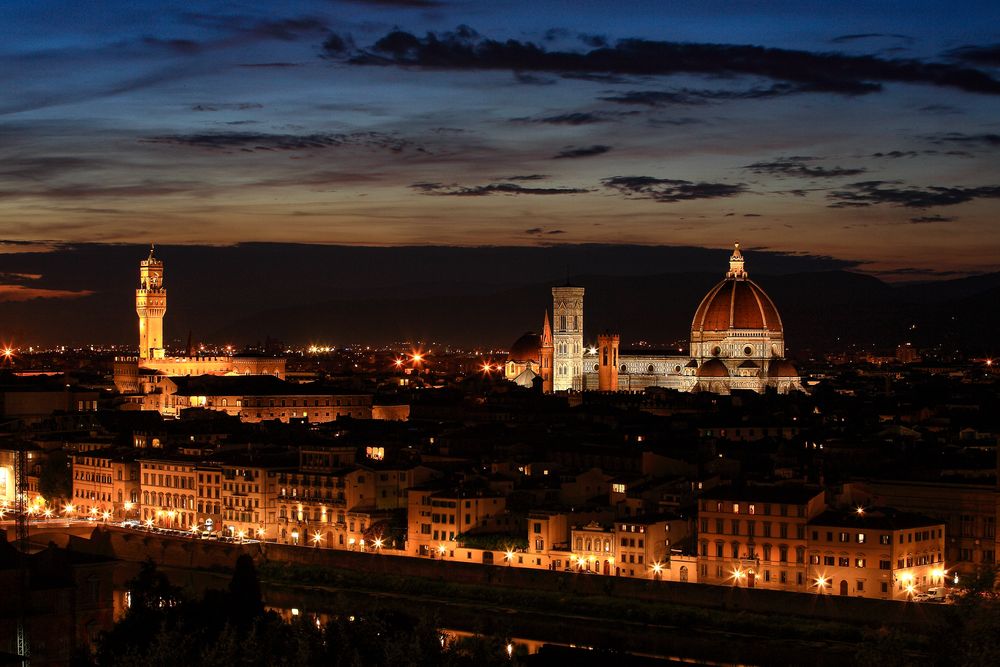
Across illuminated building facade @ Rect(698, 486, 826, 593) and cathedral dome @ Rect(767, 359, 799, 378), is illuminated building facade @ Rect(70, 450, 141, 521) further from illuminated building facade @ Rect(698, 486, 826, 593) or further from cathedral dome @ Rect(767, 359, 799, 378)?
cathedral dome @ Rect(767, 359, 799, 378)

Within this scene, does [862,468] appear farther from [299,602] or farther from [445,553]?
[299,602]

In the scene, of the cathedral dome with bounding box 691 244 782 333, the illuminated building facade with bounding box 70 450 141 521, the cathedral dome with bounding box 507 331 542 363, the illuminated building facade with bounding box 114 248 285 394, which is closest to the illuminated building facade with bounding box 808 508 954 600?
the illuminated building facade with bounding box 70 450 141 521

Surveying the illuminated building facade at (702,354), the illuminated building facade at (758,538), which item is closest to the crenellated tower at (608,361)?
the illuminated building facade at (702,354)

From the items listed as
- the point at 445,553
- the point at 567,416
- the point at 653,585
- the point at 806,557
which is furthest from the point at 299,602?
the point at 567,416

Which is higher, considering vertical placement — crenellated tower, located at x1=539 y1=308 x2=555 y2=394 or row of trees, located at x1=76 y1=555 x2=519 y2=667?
crenellated tower, located at x1=539 y1=308 x2=555 y2=394

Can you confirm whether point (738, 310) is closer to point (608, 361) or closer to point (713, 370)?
point (713, 370)

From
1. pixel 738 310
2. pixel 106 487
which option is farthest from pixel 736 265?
pixel 106 487

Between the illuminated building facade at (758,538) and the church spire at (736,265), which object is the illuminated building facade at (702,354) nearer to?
the church spire at (736,265)
